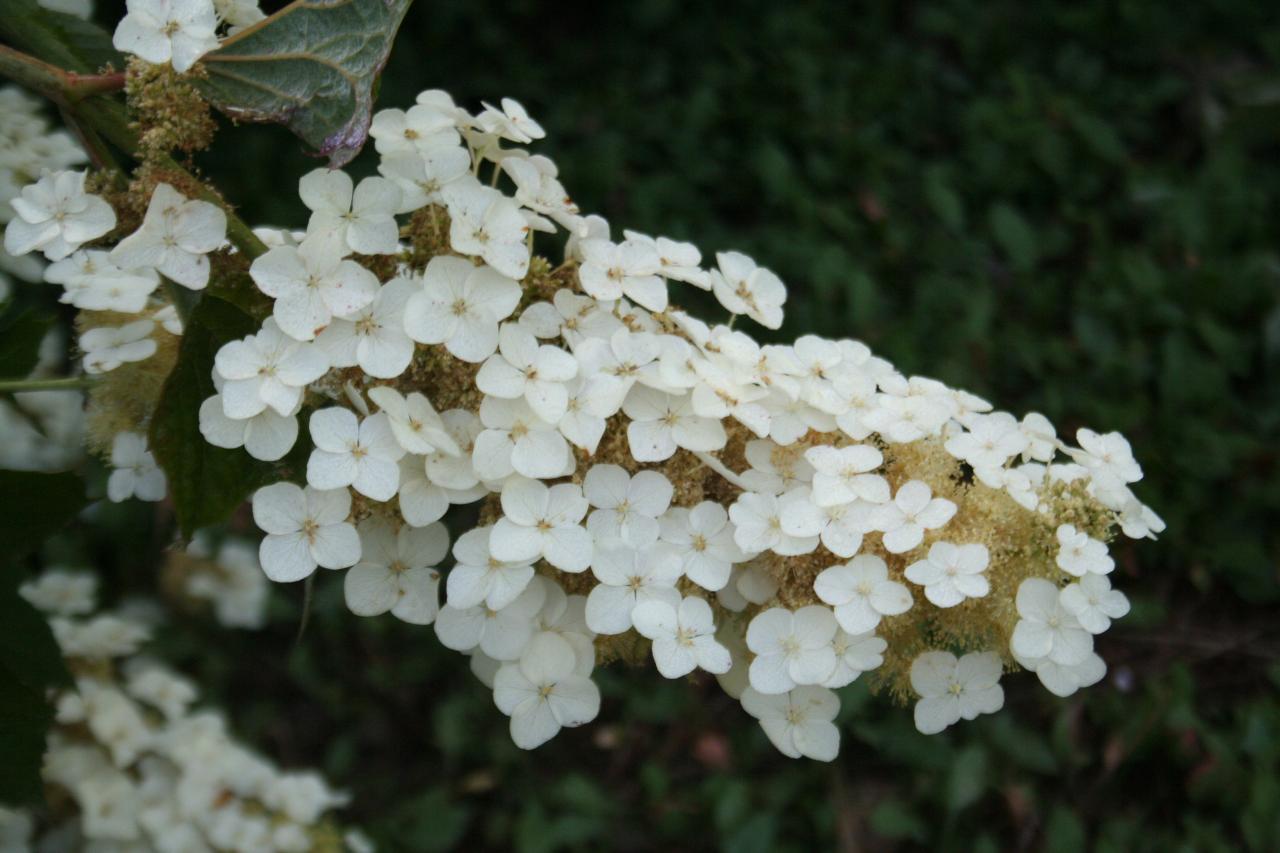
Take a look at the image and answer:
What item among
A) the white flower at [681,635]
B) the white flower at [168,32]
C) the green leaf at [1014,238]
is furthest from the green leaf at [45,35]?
the green leaf at [1014,238]

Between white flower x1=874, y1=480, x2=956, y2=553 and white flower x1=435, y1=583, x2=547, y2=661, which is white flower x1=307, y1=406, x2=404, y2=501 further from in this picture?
white flower x1=874, y1=480, x2=956, y2=553

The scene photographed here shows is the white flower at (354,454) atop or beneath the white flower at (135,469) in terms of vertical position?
atop

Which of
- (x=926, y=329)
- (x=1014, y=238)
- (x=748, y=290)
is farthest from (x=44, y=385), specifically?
(x=1014, y=238)

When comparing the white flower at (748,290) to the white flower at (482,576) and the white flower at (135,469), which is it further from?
the white flower at (135,469)

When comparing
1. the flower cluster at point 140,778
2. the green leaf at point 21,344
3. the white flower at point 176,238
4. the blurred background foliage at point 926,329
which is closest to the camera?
the white flower at point 176,238

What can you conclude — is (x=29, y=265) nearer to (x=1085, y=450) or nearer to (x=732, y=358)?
(x=732, y=358)

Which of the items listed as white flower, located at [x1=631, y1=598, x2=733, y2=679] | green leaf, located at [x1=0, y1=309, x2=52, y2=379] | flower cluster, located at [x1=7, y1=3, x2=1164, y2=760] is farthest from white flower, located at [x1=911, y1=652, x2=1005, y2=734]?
green leaf, located at [x1=0, y1=309, x2=52, y2=379]

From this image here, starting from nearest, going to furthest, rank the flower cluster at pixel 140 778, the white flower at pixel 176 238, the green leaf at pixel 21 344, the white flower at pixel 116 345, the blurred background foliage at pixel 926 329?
the white flower at pixel 176 238, the white flower at pixel 116 345, the green leaf at pixel 21 344, the flower cluster at pixel 140 778, the blurred background foliage at pixel 926 329
